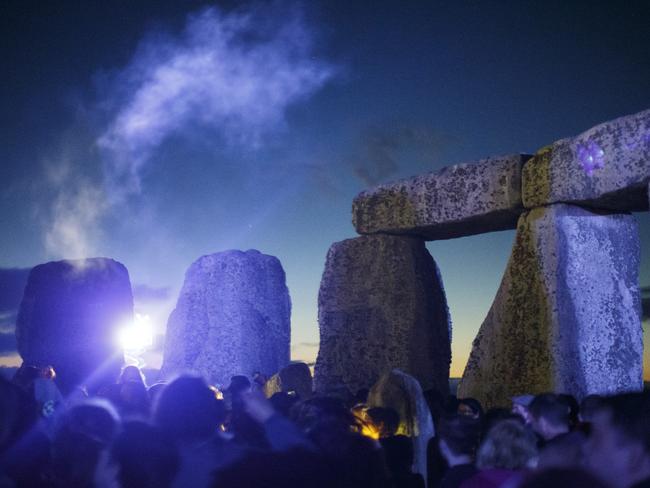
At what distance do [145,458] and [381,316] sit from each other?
17.9 ft

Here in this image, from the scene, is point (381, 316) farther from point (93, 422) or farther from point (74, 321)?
point (74, 321)

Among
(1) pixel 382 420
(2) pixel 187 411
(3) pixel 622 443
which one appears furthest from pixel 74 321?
(3) pixel 622 443

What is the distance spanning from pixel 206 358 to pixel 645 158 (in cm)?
1094

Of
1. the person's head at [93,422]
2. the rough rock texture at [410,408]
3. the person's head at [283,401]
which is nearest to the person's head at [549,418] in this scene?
the rough rock texture at [410,408]

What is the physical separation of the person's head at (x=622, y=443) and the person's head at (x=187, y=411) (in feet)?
4.36

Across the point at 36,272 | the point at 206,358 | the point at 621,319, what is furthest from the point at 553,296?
the point at 36,272

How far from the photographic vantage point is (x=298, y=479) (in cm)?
196

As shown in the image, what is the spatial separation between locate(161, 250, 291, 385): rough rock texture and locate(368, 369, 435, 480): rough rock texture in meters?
9.31

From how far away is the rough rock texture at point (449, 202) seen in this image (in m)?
6.54

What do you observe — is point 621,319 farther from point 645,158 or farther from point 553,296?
point 645,158

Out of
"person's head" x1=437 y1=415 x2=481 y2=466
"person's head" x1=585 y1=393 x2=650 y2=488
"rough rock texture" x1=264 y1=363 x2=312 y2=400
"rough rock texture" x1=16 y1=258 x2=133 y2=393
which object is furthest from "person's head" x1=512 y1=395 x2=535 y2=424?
"rough rock texture" x1=16 y1=258 x2=133 y2=393

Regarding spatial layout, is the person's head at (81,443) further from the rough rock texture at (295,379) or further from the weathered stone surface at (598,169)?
the rough rock texture at (295,379)

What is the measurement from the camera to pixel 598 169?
5750 millimetres

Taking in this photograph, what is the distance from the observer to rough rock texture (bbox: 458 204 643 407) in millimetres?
6004
